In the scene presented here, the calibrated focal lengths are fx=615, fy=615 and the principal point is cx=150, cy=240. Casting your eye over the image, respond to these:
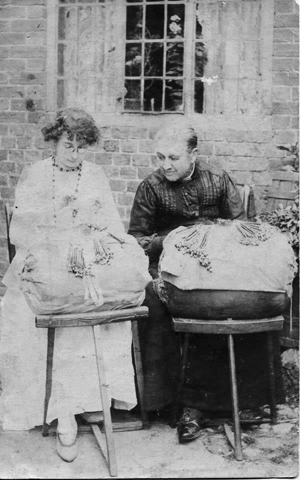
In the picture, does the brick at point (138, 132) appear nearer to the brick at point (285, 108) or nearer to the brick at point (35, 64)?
the brick at point (35, 64)

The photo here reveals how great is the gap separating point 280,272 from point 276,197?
1425 millimetres

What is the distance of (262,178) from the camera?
4.87m

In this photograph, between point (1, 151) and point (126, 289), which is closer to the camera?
point (126, 289)

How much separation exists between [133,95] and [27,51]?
91 cm

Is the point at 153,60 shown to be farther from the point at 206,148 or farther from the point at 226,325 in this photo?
the point at 226,325

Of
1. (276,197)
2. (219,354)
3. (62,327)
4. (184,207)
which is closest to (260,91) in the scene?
(276,197)

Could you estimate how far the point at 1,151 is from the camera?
16.9 feet

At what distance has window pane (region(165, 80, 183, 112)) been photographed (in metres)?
4.95

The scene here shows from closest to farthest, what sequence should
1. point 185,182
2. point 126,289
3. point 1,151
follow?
point 126,289
point 185,182
point 1,151

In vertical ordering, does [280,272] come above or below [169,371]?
above

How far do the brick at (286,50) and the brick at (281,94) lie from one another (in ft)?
0.81

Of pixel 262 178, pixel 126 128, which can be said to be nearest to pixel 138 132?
pixel 126 128

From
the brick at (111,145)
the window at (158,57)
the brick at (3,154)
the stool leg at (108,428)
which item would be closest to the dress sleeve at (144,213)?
the brick at (111,145)

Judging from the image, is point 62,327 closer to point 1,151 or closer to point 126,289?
point 126,289
